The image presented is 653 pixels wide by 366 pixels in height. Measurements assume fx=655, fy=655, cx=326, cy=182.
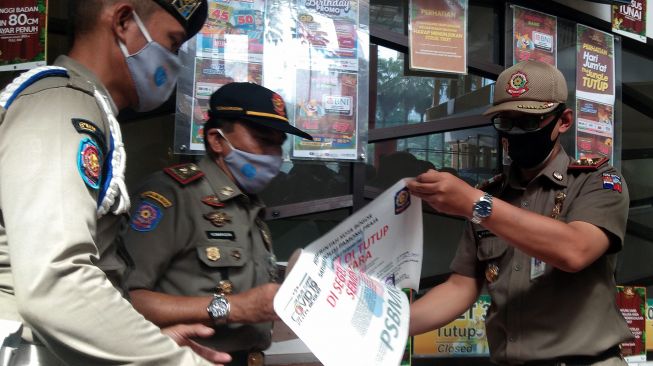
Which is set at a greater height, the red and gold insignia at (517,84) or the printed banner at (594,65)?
the printed banner at (594,65)

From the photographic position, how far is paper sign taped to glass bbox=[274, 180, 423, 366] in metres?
1.62

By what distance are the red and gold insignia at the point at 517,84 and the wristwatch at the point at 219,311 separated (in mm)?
1260

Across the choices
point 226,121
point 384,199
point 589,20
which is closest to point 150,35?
point 226,121

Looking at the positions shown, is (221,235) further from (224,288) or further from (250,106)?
(250,106)

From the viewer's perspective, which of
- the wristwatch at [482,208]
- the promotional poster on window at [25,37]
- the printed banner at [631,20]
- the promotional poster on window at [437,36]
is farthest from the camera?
the printed banner at [631,20]

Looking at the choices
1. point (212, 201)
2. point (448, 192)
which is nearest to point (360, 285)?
point (448, 192)

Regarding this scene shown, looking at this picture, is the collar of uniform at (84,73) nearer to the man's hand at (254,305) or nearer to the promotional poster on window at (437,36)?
the man's hand at (254,305)

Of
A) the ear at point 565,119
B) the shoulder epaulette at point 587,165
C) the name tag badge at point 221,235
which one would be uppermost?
the ear at point 565,119

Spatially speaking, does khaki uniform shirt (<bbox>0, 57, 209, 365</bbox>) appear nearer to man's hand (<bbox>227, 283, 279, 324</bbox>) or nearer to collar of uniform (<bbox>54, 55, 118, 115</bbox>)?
collar of uniform (<bbox>54, 55, 118, 115</bbox>)

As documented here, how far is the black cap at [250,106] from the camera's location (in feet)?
7.11

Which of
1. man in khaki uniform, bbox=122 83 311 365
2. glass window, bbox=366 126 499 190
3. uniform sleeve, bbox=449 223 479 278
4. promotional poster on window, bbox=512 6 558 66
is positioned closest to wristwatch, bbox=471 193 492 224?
uniform sleeve, bbox=449 223 479 278

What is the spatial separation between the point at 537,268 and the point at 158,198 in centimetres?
130

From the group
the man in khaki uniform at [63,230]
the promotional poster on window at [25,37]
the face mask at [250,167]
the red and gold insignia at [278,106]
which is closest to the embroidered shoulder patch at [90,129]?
the man in khaki uniform at [63,230]

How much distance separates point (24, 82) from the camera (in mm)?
1342
